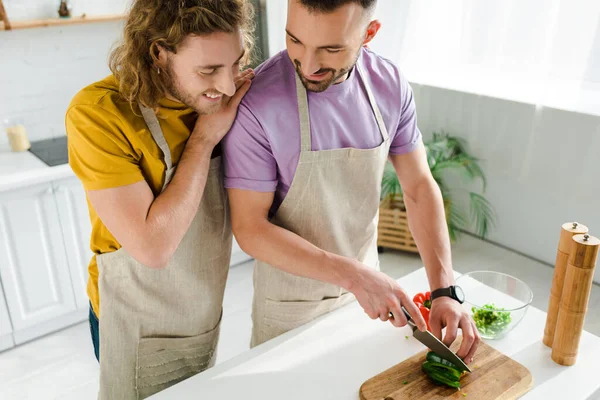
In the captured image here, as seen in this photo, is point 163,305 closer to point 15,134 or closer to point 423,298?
point 423,298

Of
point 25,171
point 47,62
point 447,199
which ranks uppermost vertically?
point 47,62

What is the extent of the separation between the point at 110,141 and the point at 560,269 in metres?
1.01

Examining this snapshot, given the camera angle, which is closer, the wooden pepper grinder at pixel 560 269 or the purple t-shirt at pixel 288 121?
the wooden pepper grinder at pixel 560 269

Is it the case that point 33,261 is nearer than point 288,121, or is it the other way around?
point 288,121

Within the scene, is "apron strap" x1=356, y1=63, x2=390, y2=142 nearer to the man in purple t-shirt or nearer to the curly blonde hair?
the man in purple t-shirt

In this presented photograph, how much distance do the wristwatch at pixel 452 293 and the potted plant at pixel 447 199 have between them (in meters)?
1.81

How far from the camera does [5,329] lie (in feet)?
8.66

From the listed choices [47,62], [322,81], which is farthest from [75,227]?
[322,81]

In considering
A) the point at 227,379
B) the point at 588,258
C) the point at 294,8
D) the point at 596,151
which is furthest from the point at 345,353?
the point at 596,151

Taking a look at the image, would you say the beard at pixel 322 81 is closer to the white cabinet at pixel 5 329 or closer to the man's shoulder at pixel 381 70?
the man's shoulder at pixel 381 70

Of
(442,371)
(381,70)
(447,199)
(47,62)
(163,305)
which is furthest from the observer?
(447,199)

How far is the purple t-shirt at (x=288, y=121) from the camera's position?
129 centimetres

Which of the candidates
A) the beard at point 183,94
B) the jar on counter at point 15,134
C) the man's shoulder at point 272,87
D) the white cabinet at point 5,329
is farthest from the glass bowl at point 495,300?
the jar on counter at point 15,134

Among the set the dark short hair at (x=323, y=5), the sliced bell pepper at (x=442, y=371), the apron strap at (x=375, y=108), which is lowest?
the sliced bell pepper at (x=442, y=371)
